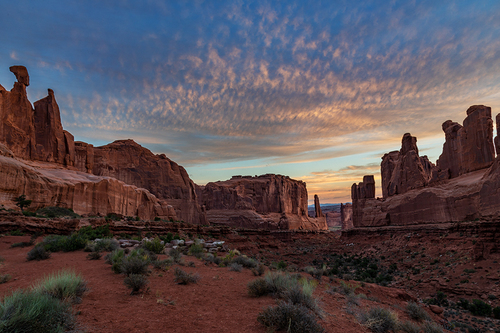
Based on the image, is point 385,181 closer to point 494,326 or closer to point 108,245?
point 494,326

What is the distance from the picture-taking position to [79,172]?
117 ft

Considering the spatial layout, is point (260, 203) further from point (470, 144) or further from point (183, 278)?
point (183, 278)

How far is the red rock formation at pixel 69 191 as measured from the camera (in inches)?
863

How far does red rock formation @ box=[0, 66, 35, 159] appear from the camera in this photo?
102 ft

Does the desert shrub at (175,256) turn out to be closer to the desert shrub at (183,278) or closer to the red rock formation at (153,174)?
the desert shrub at (183,278)

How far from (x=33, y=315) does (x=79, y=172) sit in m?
38.5

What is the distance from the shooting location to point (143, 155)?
183 ft

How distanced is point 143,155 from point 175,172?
7.83 m

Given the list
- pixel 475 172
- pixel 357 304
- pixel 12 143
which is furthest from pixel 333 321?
pixel 12 143

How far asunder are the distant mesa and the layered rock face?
611 mm

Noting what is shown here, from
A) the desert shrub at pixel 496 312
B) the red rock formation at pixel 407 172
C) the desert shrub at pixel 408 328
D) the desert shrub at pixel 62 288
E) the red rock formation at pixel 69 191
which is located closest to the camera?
the desert shrub at pixel 62 288

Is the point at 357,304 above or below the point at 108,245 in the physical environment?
below

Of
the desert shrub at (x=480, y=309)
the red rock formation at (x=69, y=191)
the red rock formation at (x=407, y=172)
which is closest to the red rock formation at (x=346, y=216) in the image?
the red rock formation at (x=407, y=172)


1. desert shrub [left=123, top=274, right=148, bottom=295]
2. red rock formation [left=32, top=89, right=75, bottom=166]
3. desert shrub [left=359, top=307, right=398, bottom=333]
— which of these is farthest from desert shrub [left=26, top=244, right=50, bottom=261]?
red rock formation [left=32, top=89, right=75, bottom=166]
